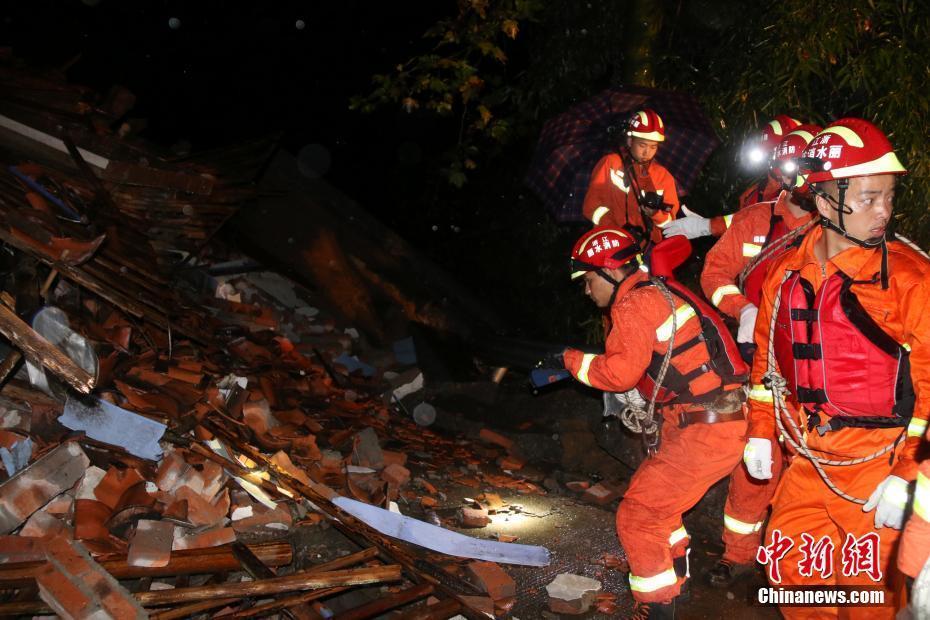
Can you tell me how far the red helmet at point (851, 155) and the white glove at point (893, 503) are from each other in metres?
1.19

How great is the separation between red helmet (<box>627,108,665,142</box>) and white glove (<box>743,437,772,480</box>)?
9.08 feet

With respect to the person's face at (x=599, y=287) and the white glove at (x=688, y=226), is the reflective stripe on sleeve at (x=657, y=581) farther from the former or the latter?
the white glove at (x=688, y=226)

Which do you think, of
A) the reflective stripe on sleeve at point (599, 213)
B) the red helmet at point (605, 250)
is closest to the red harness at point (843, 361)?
the red helmet at point (605, 250)

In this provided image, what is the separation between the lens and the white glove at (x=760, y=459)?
3.60 m

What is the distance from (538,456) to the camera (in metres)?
6.89

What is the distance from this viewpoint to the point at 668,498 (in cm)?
392

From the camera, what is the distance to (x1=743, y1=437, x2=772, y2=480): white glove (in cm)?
360

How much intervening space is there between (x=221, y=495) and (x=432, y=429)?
10.1 ft

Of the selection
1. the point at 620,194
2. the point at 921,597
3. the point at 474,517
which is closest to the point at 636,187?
the point at 620,194

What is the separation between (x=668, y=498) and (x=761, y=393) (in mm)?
705

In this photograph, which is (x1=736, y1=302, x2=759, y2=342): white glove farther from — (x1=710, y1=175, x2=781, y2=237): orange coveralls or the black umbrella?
the black umbrella

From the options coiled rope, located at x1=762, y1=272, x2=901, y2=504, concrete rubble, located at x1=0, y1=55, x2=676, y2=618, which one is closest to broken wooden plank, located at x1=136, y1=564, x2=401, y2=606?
concrete rubble, located at x1=0, y1=55, x2=676, y2=618

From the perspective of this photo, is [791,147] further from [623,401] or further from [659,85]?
[659,85]

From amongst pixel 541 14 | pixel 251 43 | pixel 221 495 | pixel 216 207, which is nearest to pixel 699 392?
pixel 221 495
